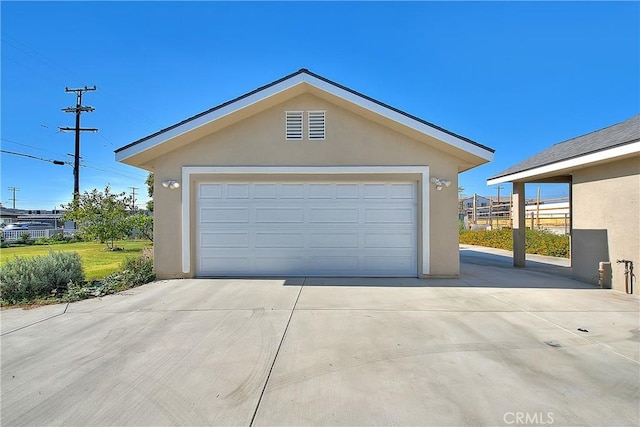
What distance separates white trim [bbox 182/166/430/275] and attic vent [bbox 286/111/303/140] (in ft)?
2.71

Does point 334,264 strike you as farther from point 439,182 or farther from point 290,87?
point 290,87

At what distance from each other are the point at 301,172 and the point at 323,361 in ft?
16.6

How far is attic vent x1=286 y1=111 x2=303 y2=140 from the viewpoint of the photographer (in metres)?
7.67

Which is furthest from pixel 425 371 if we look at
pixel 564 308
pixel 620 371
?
pixel 564 308

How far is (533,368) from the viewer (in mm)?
3221

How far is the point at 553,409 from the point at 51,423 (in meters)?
4.11

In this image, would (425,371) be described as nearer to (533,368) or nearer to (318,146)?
(533,368)

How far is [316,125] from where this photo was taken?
766 centimetres

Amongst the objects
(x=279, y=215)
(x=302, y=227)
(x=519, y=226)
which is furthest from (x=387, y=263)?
(x=519, y=226)

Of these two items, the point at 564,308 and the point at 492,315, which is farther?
the point at 564,308

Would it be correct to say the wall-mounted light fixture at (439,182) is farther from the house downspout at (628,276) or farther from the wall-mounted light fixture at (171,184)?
the wall-mounted light fixture at (171,184)

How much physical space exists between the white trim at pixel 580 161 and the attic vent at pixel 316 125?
6.03 meters

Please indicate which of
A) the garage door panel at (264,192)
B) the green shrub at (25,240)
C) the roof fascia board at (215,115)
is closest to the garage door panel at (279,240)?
the garage door panel at (264,192)

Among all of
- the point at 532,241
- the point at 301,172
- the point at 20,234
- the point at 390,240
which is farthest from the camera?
the point at 20,234
